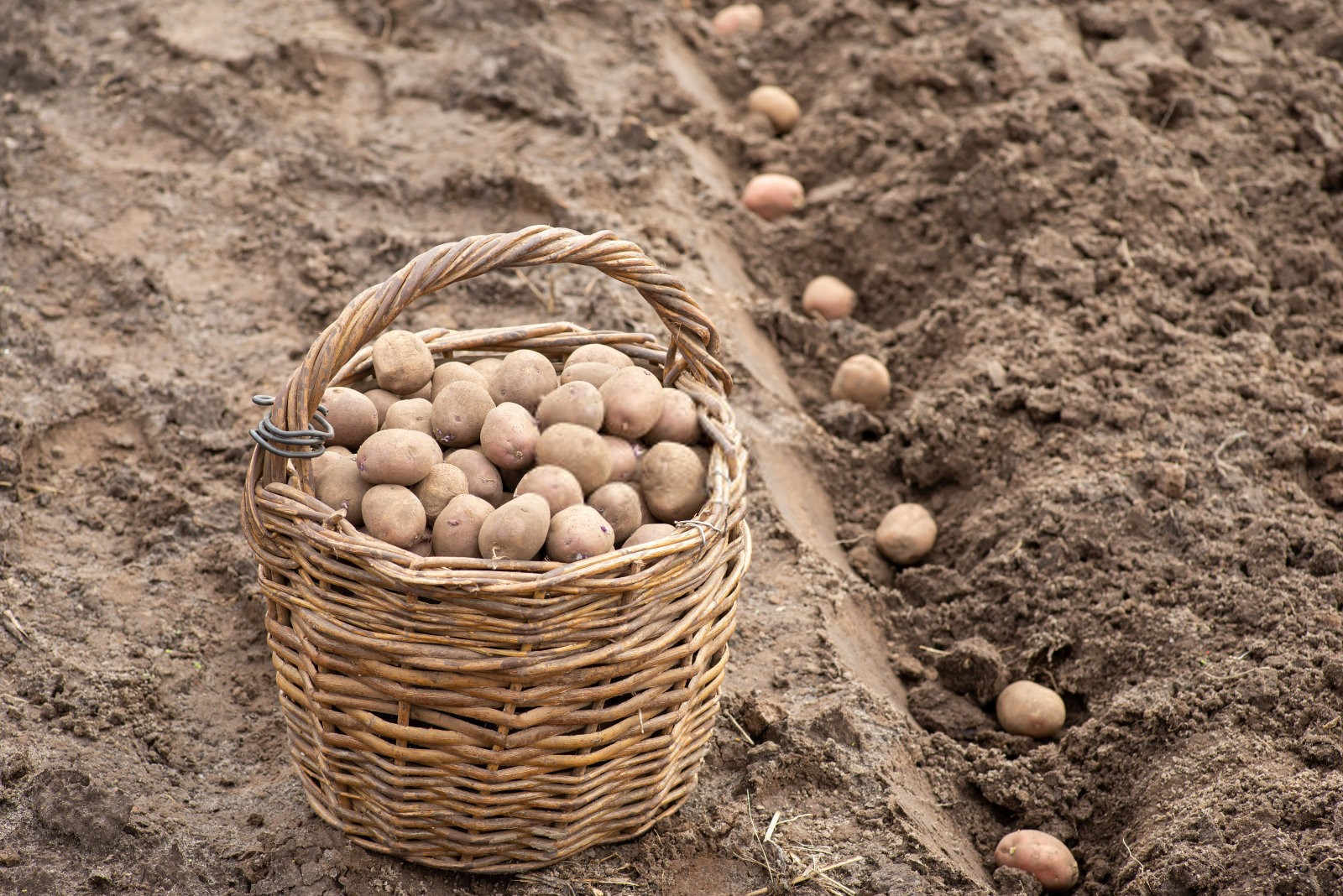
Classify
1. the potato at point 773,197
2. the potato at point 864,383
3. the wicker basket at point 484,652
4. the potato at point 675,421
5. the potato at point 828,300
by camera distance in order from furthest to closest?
the potato at point 773,197 → the potato at point 828,300 → the potato at point 864,383 → the potato at point 675,421 → the wicker basket at point 484,652

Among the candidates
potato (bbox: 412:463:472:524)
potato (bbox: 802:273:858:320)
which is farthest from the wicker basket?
potato (bbox: 802:273:858:320)

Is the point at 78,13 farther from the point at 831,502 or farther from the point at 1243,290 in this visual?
the point at 1243,290

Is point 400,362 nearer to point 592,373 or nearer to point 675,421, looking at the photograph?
point 592,373

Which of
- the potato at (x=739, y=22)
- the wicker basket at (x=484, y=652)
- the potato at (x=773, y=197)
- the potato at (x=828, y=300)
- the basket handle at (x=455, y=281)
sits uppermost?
the basket handle at (x=455, y=281)

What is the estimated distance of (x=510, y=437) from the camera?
229 centimetres

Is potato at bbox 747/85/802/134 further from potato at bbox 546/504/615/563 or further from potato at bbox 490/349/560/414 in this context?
potato at bbox 546/504/615/563

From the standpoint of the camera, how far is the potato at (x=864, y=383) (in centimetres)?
379

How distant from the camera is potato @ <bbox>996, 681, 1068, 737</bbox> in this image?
9.32ft

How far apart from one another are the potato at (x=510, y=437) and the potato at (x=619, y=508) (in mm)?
153

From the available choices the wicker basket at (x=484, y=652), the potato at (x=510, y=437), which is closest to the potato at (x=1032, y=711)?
the wicker basket at (x=484, y=652)

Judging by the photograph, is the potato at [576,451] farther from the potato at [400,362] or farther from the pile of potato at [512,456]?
the potato at [400,362]

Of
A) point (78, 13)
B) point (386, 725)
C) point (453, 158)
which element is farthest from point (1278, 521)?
point (78, 13)

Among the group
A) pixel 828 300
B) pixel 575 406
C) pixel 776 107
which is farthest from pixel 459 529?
pixel 776 107

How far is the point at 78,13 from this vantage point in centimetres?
488
